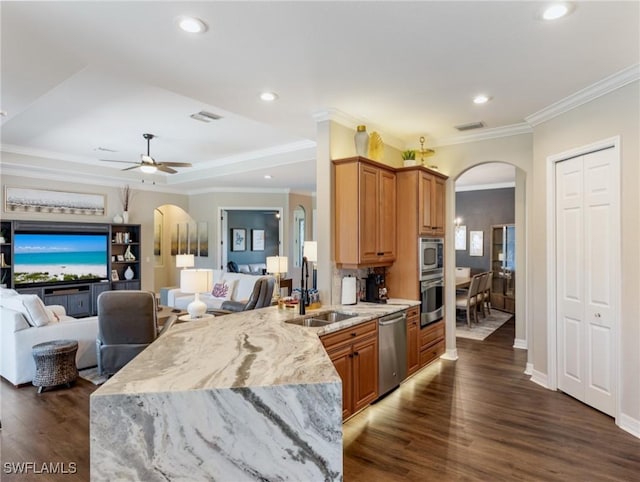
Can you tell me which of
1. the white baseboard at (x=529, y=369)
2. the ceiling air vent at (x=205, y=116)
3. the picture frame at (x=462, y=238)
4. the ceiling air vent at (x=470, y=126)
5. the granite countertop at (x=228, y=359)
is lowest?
the white baseboard at (x=529, y=369)

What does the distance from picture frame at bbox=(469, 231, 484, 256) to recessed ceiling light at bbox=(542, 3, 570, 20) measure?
7.84m

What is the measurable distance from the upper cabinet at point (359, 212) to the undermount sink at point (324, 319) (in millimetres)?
545

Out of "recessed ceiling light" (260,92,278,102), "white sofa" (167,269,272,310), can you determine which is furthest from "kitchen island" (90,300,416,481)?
"white sofa" (167,269,272,310)

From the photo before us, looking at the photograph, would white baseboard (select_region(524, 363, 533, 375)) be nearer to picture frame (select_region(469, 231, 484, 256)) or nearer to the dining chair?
the dining chair

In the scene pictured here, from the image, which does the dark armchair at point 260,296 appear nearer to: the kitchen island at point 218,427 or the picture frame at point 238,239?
the kitchen island at point 218,427

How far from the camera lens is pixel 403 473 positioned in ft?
8.35

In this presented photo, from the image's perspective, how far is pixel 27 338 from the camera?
4148mm

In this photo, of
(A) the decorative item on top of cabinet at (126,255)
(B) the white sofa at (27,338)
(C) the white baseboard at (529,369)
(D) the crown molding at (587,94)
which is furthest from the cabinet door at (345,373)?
(A) the decorative item on top of cabinet at (126,255)

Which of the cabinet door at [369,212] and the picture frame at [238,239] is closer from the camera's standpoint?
the cabinet door at [369,212]

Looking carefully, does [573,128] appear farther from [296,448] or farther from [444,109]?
[296,448]

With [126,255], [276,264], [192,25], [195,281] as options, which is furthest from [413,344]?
[126,255]

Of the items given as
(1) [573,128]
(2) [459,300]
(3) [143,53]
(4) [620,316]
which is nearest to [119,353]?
(3) [143,53]

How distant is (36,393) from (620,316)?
5.58m

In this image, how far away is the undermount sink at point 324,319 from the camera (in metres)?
3.39
